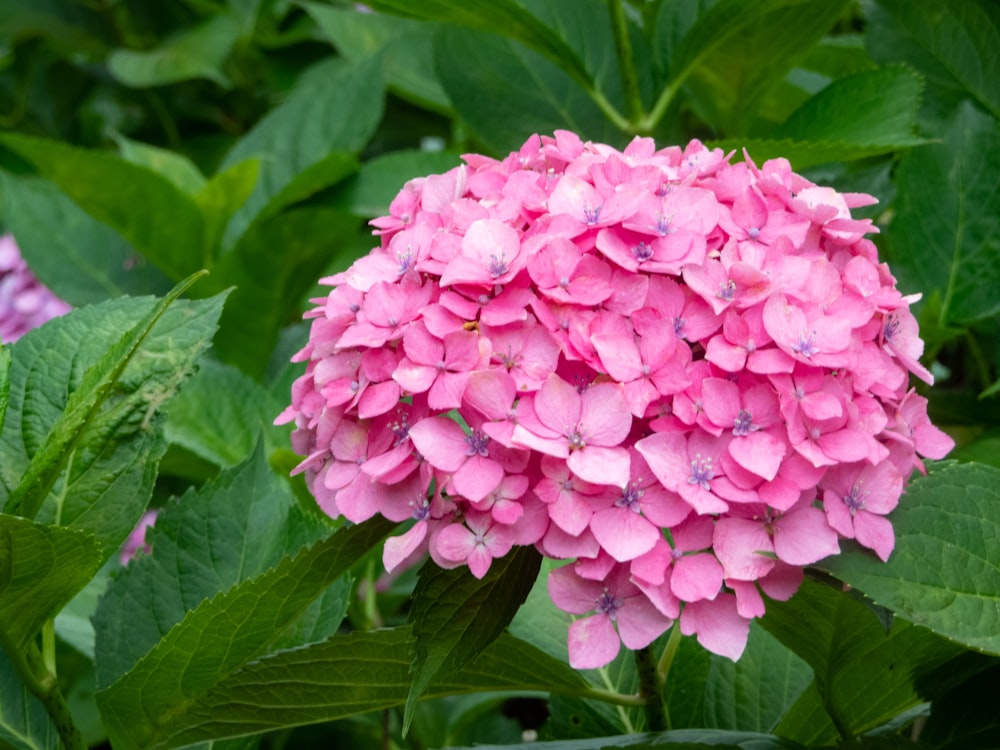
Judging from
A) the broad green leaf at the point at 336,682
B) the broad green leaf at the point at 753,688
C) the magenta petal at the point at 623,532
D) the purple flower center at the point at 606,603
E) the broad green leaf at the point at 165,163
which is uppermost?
the magenta petal at the point at 623,532

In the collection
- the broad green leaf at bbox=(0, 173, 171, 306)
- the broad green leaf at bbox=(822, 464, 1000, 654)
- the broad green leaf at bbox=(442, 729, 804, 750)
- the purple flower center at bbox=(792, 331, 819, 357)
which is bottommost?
the broad green leaf at bbox=(0, 173, 171, 306)

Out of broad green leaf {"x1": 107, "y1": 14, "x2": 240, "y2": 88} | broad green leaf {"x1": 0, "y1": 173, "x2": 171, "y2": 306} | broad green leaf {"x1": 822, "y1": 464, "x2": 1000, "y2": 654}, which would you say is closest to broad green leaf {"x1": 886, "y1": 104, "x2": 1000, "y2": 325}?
broad green leaf {"x1": 822, "y1": 464, "x2": 1000, "y2": 654}

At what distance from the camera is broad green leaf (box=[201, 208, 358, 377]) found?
158 cm

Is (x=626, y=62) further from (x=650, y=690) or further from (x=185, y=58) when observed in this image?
(x=185, y=58)

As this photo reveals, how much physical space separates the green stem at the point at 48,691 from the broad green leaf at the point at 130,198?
862 millimetres

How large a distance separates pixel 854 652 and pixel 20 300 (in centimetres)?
139

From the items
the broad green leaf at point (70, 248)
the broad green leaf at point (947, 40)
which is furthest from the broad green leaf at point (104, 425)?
the broad green leaf at point (947, 40)

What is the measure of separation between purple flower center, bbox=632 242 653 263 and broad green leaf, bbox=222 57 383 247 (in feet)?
3.40

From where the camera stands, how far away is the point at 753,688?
102 centimetres

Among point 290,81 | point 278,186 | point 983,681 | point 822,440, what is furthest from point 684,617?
point 290,81

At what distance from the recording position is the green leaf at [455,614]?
71 cm

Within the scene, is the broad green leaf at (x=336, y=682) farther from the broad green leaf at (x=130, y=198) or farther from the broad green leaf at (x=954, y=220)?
the broad green leaf at (x=130, y=198)

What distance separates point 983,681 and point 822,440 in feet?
1.07

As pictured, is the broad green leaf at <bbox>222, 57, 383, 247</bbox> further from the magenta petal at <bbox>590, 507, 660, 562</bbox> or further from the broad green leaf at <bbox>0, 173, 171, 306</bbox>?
the magenta petal at <bbox>590, 507, 660, 562</bbox>
